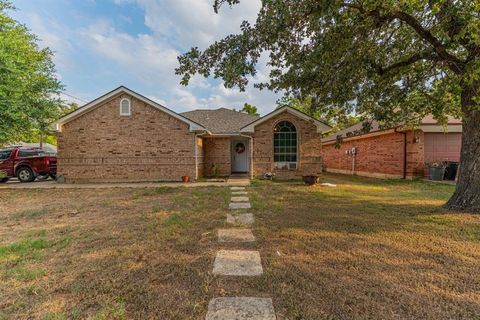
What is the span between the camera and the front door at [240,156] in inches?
653

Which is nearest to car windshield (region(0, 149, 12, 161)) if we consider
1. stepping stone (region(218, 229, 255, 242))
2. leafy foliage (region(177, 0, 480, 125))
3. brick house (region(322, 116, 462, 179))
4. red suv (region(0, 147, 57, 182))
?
red suv (region(0, 147, 57, 182))

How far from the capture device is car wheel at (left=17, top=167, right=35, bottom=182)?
1338 cm

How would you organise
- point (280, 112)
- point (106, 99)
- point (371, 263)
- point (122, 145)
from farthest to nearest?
point (280, 112), point (122, 145), point (106, 99), point (371, 263)

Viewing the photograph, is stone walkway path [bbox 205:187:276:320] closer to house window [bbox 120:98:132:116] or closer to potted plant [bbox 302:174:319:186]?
potted plant [bbox 302:174:319:186]

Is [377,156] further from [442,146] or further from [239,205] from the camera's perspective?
[239,205]

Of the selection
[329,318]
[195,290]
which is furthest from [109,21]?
[329,318]

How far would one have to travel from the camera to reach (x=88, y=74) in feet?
60.4

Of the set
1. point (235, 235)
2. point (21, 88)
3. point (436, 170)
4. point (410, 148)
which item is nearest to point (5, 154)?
point (21, 88)

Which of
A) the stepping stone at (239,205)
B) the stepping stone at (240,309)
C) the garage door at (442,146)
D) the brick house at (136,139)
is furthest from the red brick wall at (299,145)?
the stepping stone at (240,309)

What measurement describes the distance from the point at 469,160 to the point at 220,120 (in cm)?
1314

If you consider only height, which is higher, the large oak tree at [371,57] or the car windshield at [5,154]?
the large oak tree at [371,57]

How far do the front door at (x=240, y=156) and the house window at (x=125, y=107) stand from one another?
6.50m

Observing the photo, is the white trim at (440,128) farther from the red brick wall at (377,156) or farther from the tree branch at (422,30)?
the tree branch at (422,30)

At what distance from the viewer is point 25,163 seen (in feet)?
43.7
